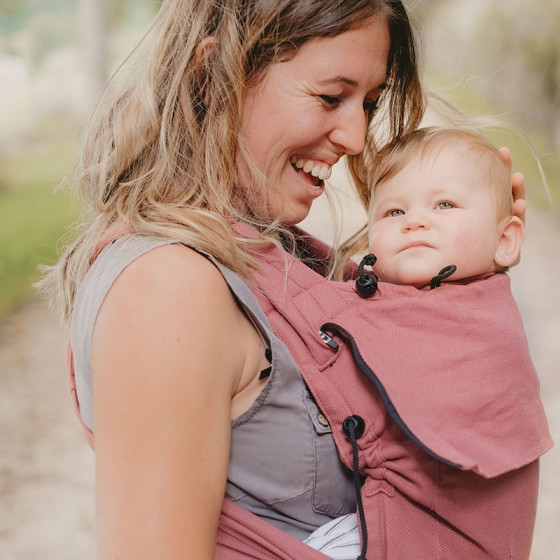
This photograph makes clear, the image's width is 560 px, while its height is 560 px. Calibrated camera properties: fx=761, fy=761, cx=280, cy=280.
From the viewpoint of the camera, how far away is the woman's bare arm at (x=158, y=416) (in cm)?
90

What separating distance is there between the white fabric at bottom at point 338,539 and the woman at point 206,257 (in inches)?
0.7

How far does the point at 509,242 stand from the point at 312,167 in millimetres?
385

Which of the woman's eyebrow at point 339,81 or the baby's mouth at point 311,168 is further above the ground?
the woman's eyebrow at point 339,81

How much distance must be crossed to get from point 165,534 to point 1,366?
3.22 m

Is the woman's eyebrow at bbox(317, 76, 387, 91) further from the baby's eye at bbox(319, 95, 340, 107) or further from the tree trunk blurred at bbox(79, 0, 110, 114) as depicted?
the tree trunk blurred at bbox(79, 0, 110, 114)

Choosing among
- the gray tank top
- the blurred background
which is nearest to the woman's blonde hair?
the gray tank top

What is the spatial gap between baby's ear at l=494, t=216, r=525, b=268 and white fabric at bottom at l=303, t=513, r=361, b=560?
541mm

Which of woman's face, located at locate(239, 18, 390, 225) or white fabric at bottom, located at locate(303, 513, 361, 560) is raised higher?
woman's face, located at locate(239, 18, 390, 225)

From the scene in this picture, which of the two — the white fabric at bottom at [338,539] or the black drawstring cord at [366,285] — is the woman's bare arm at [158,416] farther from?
the black drawstring cord at [366,285]

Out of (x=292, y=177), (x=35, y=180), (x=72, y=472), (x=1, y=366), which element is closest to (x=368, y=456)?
(x=292, y=177)

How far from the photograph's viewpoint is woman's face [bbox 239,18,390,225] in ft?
3.98

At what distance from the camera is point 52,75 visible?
5301 mm

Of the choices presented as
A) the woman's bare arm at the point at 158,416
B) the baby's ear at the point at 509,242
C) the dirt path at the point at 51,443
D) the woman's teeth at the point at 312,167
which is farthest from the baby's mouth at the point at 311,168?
the dirt path at the point at 51,443

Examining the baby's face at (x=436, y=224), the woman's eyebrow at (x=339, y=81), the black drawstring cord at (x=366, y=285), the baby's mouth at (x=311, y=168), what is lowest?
the black drawstring cord at (x=366, y=285)
